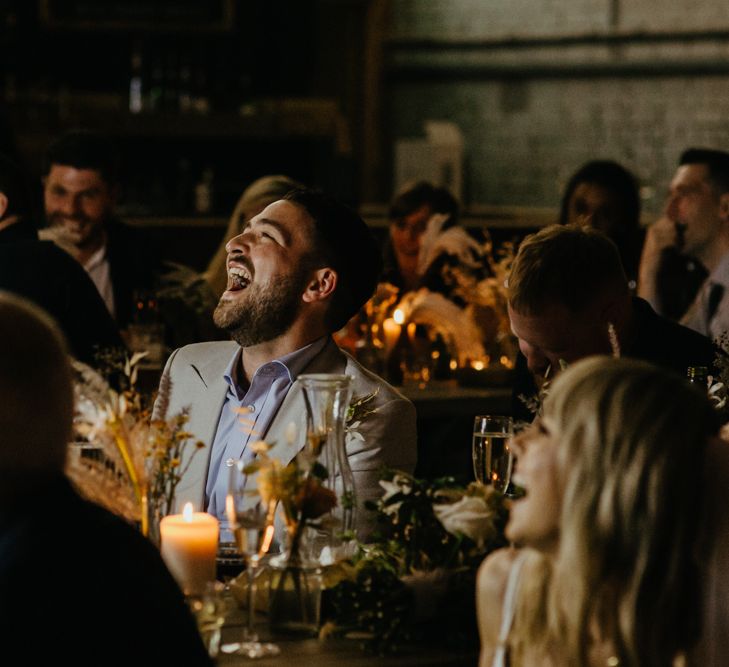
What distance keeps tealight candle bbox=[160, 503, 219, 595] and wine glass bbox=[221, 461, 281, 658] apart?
0.33ft

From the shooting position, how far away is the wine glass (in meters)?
2.14

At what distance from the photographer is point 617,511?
166 cm

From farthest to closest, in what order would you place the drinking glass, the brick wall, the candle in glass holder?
the brick wall, the candle in glass holder, the drinking glass

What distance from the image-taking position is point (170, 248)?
27.6 ft

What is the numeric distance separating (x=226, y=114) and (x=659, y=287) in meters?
6.03

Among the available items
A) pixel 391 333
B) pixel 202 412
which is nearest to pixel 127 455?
pixel 202 412

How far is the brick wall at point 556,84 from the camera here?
35.6 ft

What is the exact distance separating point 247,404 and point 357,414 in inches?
15.6

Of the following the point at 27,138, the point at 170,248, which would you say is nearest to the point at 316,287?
the point at 170,248

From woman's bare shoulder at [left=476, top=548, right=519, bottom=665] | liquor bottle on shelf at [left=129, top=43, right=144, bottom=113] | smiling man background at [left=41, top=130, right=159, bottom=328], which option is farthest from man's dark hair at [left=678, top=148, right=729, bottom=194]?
liquor bottle on shelf at [left=129, top=43, right=144, bottom=113]

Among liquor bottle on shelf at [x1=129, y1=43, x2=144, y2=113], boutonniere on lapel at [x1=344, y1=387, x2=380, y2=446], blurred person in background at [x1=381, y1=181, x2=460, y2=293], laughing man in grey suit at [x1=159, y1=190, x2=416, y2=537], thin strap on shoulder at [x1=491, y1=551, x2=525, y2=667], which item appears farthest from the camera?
liquor bottle on shelf at [x1=129, y1=43, x2=144, y2=113]

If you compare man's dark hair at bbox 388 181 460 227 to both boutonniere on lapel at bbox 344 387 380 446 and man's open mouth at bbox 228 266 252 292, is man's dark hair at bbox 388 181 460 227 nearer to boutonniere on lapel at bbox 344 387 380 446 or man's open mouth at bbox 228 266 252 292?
man's open mouth at bbox 228 266 252 292

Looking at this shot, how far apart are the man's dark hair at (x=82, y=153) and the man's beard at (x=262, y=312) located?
8.46 ft

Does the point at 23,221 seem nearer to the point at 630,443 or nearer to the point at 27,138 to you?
the point at 630,443
